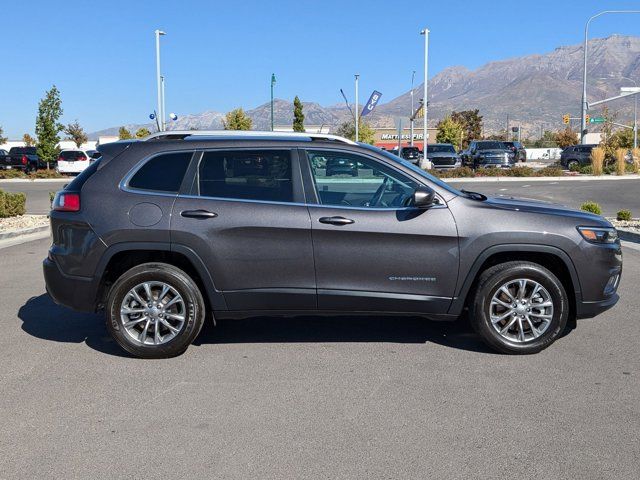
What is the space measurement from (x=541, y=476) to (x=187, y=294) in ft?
10.1

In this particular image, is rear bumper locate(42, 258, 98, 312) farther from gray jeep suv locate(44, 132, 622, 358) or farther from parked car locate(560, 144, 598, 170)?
parked car locate(560, 144, 598, 170)

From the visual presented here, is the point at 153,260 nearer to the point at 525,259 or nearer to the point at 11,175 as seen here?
the point at 525,259

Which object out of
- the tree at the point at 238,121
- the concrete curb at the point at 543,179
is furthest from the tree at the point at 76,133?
the concrete curb at the point at 543,179

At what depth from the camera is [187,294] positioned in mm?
5426

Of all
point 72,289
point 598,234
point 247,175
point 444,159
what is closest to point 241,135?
point 247,175

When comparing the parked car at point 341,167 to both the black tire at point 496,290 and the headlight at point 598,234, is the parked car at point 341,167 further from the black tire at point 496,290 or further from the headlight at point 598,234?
the headlight at point 598,234

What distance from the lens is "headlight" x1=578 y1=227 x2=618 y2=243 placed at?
5.50 metres

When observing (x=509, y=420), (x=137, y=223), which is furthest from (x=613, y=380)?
(x=137, y=223)

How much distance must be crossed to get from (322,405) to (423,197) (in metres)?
1.84

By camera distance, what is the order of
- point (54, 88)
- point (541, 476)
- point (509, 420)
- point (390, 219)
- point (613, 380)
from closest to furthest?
A: 1. point (541, 476)
2. point (509, 420)
3. point (613, 380)
4. point (390, 219)
5. point (54, 88)

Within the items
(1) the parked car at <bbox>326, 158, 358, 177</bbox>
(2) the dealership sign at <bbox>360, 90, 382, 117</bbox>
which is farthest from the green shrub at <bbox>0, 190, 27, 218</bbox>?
(2) the dealership sign at <bbox>360, 90, 382, 117</bbox>

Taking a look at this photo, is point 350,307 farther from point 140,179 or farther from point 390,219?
point 140,179

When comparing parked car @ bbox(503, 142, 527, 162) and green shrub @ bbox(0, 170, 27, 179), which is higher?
parked car @ bbox(503, 142, 527, 162)

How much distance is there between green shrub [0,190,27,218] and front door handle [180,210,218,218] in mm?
11135
